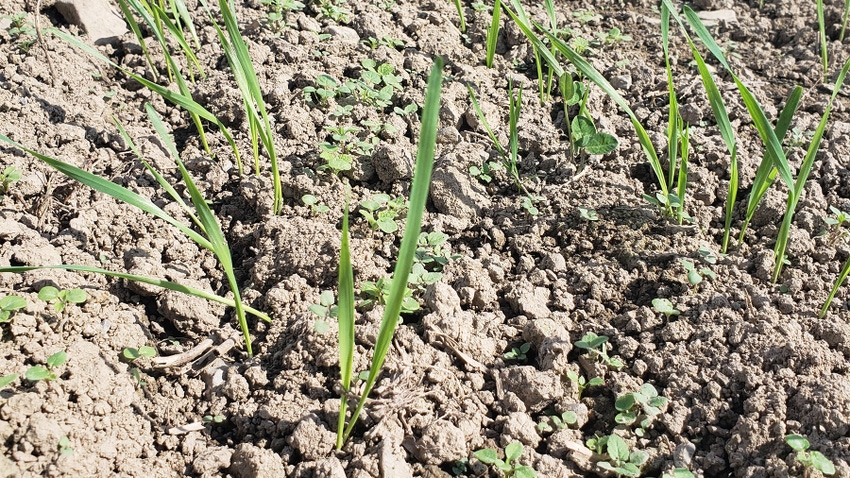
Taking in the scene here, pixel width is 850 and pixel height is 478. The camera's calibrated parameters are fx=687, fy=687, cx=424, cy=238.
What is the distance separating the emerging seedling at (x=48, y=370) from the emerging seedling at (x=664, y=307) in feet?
4.77

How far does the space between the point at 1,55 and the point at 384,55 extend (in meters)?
1.39

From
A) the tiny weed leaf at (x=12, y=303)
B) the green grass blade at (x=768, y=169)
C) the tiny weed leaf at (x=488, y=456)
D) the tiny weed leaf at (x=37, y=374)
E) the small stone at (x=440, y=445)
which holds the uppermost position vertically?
the green grass blade at (x=768, y=169)

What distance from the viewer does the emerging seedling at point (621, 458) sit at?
1492 millimetres

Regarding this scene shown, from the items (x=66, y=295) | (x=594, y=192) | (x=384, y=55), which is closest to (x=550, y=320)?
(x=594, y=192)

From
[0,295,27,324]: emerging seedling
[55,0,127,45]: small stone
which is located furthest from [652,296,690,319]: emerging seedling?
[55,0,127,45]: small stone

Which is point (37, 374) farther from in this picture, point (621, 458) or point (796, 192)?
point (796, 192)

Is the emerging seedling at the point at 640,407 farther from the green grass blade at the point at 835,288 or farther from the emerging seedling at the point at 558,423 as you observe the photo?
the green grass blade at the point at 835,288

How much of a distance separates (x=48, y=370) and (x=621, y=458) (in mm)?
1293

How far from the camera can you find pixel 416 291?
1.91 m

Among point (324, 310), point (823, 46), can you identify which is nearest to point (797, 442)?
point (324, 310)

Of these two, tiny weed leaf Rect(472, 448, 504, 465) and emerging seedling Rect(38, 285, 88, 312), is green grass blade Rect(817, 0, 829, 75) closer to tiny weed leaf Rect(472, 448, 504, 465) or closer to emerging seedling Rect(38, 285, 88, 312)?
tiny weed leaf Rect(472, 448, 504, 465)

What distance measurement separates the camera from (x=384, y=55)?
2.77 meters

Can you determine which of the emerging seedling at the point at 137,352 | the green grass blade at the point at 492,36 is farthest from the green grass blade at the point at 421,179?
the green grass blade at the point at 492,36

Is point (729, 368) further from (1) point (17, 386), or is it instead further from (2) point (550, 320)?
(1) point (17, 386)
